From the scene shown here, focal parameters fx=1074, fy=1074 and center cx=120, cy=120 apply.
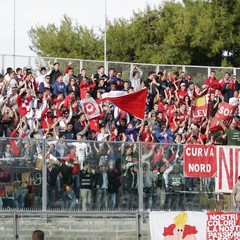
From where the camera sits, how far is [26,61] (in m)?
36.5

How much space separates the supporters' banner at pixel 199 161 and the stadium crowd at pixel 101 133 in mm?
180

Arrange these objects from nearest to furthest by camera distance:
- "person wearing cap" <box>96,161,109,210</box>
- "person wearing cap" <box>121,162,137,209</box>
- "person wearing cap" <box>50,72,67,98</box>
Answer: "person wearing cap" <box>96,161,109,210</box>, "person wearing cap" <box>121,162,137,209</box>, "person wearing cap" <box>50,72,67,98</box>

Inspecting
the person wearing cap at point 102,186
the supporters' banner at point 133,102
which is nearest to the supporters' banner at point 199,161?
the person wearing cap at point 102,186

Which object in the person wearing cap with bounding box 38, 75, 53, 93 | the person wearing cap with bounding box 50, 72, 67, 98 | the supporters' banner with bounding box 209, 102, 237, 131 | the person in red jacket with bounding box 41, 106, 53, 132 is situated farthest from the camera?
the supporters' banner with bounding box 209, 102, 237, 131

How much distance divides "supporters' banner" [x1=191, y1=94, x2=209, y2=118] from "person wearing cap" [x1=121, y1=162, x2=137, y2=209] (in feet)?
28.8

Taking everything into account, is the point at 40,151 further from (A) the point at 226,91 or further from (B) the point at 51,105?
(A) the point at 226,91

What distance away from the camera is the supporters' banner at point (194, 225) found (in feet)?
74.1

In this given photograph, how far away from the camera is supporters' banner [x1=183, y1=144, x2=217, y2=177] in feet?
88.6

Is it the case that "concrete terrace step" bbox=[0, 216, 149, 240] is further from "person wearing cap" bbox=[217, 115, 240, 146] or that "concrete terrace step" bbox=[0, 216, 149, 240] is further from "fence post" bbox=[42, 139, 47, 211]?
"person wearing cap" bbox=[217, 115, 240, 146]

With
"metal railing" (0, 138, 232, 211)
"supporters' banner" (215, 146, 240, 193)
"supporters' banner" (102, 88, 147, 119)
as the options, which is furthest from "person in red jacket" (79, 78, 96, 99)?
"supporters' banner" (215, 146, 240, 193)

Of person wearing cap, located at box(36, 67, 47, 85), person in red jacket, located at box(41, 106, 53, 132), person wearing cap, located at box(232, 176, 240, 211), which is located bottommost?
person wearing cap, located at box(232, 176, 240, 211)

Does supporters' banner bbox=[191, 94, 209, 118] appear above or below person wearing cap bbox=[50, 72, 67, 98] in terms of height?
below

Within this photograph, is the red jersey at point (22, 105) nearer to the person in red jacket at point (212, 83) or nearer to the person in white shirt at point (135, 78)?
the person in white shirt at point (135, 78)

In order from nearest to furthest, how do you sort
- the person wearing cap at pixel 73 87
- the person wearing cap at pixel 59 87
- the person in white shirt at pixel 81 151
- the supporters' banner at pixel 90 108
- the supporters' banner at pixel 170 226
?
the supporters' banner at pixel 170 226
the person in white shirt at pixel 81 151
the supporters' banner at pixel 90 108
the person wearing cap at pixel 59 87
the person wearing cap at pixel 73 87
